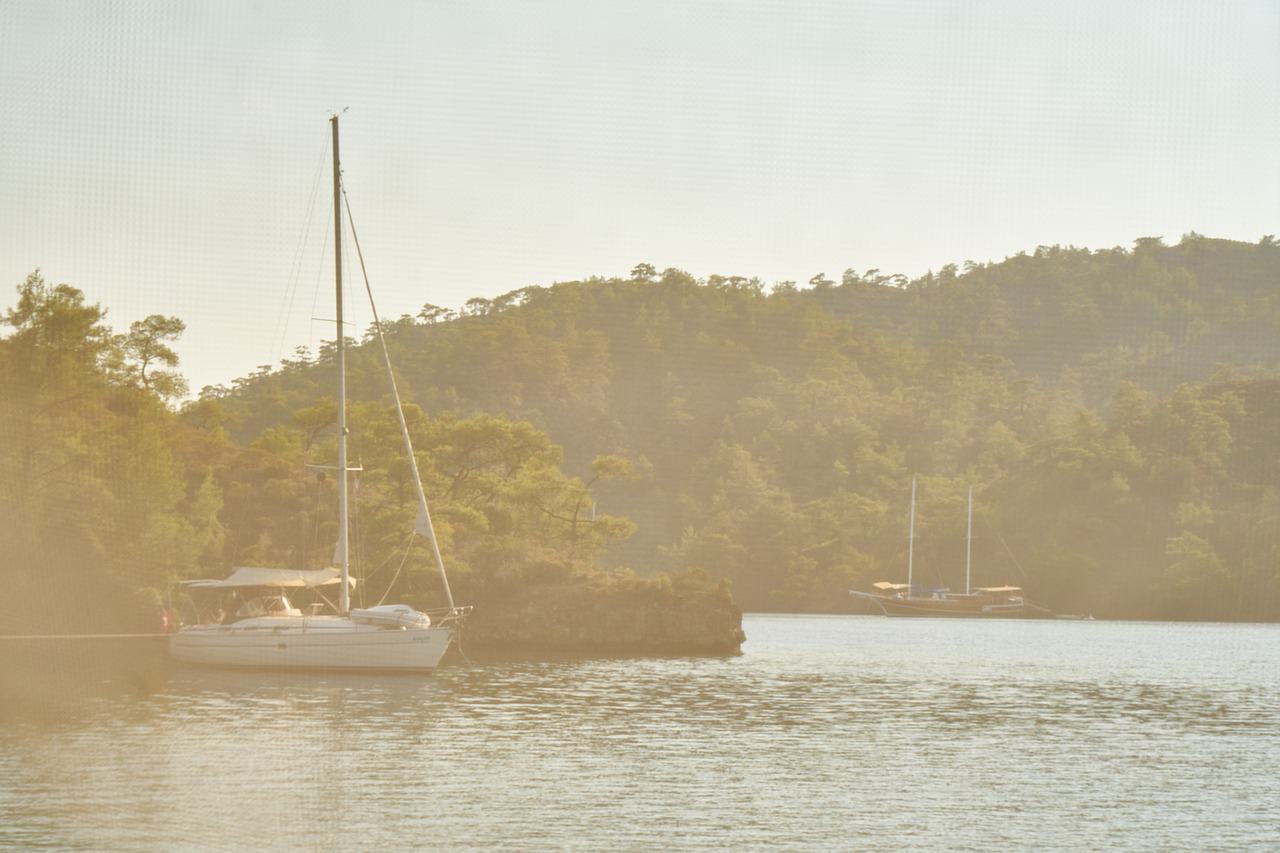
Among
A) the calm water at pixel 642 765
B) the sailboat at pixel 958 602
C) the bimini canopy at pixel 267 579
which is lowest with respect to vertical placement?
the sailboat at pixel 958 602

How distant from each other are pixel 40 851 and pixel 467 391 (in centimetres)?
17268

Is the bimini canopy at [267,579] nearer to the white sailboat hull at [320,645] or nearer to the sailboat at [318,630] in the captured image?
the sailboat at [318,630]

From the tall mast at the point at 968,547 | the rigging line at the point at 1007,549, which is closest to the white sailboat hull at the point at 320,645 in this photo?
the tall mast at the point at 968,547

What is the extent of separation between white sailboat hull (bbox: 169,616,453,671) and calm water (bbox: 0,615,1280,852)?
2.64ft

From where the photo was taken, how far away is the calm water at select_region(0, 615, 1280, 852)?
21250 millimetres

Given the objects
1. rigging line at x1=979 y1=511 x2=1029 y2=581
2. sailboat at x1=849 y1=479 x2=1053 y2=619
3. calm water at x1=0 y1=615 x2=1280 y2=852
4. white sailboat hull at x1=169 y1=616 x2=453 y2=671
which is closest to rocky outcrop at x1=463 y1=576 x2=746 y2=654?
calm water at x1=0 y1=615 x2=1280 y2=852

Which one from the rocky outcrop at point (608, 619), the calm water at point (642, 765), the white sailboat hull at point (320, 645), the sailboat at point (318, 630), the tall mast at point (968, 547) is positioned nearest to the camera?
the calm water at point (642, 765)

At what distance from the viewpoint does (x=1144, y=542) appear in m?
136

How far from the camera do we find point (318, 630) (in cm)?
4741

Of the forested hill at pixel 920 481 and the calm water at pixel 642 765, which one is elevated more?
the forested hill at pixel 920 481

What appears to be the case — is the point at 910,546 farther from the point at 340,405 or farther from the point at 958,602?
the point at 340,405

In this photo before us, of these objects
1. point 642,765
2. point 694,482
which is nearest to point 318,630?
point 642,765

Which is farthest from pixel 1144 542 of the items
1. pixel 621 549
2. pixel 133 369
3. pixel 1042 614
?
pixel 133 369

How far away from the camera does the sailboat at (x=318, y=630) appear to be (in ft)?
155
